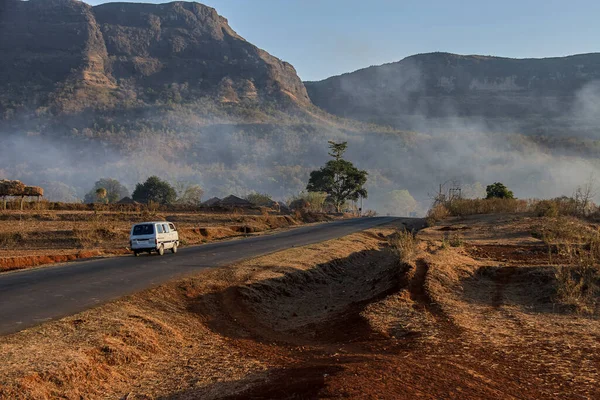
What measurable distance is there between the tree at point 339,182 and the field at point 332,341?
267ft

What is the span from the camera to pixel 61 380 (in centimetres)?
837

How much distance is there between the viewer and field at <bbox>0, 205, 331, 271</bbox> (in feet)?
91.5

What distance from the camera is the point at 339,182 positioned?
336 ft

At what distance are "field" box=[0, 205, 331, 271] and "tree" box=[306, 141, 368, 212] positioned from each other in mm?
46289

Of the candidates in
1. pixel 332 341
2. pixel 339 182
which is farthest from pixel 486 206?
pixel 339 182

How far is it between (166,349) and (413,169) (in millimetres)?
177237

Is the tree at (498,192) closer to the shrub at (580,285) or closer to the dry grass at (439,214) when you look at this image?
the dry grass at (439,214)

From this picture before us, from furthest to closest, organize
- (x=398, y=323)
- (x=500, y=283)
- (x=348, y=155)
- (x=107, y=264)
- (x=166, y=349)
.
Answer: (x=348, y=155)
(x=107, y=264)
(x=500, y=283)
(x=398, y=323)
(x=166, y=349)

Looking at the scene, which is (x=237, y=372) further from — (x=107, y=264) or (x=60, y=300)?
(x=107, y=264)

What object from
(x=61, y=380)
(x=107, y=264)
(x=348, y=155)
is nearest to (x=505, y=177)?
(x=348, y=155)

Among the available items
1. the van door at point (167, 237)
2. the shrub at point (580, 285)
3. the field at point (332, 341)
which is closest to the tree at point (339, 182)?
the van door at point (167, 237)

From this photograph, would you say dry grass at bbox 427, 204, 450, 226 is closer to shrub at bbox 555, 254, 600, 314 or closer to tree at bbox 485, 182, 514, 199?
tree at bbox 485, 182, 514, 199

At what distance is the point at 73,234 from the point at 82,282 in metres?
19.8

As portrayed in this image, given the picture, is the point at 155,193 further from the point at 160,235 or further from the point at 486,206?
the point at 160,235
